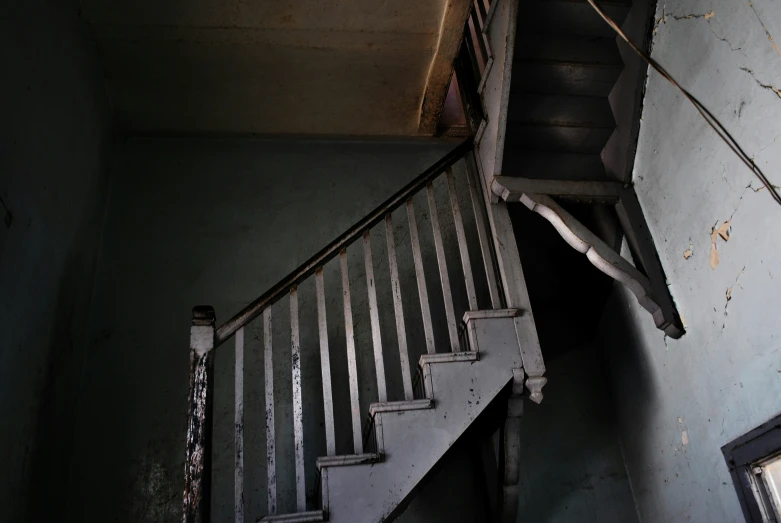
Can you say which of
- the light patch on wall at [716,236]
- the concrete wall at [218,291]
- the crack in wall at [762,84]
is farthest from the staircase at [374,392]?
the crack in wall at [762,84]

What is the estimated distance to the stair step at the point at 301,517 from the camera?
9.54 ft

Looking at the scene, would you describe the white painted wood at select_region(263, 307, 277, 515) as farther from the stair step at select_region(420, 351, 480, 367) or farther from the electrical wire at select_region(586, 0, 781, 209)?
the electrical wire at select_region(586, 0, 781, 209)

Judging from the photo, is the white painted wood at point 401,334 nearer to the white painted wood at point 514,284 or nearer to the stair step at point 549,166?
the white painted wood at point 514,284

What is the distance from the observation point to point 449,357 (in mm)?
3395

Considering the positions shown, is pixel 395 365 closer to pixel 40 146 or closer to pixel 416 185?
pixel 416 185

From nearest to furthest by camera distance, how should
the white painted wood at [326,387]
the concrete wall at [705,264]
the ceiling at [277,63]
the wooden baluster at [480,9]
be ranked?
the concrete wall at [705,264], the white painted wood at [326,387], the wooden baluster at [480,9], the ceiling at [277,63]

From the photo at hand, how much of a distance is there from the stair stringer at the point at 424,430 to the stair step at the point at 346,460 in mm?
18

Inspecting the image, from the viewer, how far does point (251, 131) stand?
5.28 m

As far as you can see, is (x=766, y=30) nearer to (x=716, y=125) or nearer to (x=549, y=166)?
(x=716, y=125)

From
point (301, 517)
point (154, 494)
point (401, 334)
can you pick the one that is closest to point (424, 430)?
point (401, 334)

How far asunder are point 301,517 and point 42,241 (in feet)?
6.53

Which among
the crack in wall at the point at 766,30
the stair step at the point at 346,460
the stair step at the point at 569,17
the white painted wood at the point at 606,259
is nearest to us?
the crack in wall at the point at 766,30

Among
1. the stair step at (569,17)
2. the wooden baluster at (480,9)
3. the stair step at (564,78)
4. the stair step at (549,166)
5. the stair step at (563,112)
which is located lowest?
the stair step at (549,166)

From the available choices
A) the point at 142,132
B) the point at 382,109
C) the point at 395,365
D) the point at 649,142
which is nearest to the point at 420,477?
A: the point at 395,365
